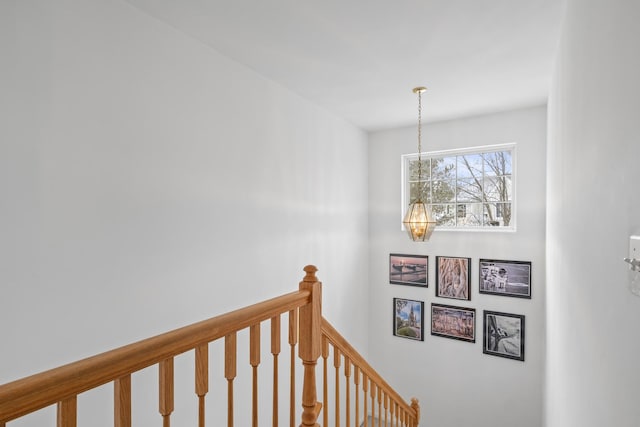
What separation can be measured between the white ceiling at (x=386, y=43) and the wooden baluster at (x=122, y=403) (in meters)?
1.71

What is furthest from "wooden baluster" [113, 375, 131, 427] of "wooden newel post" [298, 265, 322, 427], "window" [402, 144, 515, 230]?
"window" [402, 144, 515, 230]

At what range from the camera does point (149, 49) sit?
1.87 m

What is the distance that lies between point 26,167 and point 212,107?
1067mm

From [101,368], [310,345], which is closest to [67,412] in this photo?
[101,368]

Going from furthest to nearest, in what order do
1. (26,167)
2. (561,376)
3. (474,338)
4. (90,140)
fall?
(474,338) → (561,376) → (90,140) → (26,167)

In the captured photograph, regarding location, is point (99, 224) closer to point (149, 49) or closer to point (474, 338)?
point (149, 49)

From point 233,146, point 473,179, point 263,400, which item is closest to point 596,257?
point 233,146

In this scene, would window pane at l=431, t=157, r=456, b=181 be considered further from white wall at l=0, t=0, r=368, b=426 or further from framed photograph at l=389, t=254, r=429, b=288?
white wall at l=0, t=0, r=368, b=426

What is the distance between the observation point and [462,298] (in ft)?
12.5

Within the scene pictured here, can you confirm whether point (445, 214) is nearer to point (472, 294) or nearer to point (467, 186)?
point (467, 186)

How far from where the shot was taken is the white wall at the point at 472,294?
3.46 meters

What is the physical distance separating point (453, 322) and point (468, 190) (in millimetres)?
1431

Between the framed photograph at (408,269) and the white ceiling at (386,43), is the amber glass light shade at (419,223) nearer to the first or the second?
the white ceiling at (386,43)

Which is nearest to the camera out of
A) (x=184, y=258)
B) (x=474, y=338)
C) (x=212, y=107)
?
(x=184, y=258)
